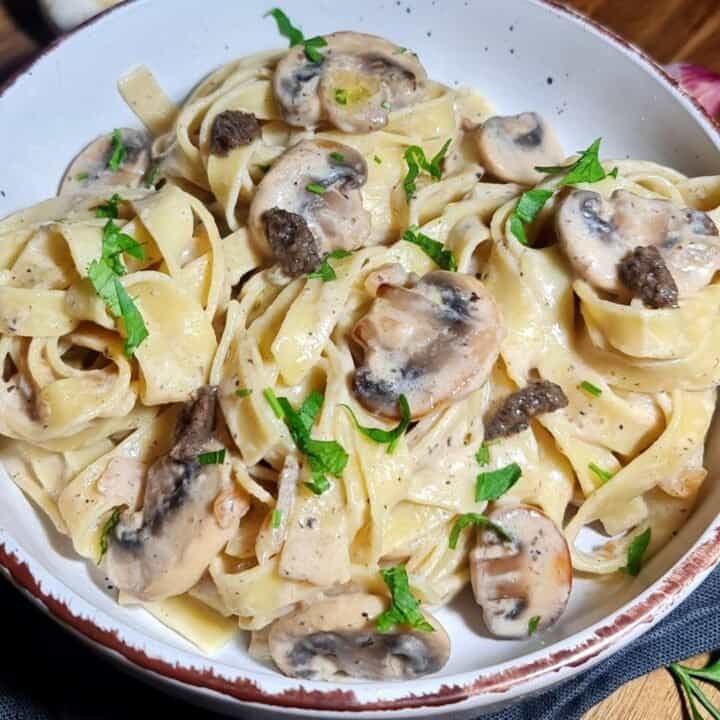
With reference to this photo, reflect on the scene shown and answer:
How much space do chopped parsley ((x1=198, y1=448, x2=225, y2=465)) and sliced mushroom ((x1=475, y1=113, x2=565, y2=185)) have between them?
1144 millimetres

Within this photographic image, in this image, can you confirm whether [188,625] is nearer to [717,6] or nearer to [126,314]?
[126,314]

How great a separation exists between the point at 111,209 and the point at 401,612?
1271 millimetres

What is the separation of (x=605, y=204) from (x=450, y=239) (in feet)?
1.35

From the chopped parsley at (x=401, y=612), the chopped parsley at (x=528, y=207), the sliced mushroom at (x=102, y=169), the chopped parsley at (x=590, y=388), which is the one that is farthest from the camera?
the sliced mushroom at (x=102, y=169)

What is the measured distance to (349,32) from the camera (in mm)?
3182

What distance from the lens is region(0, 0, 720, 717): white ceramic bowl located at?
7.48ft

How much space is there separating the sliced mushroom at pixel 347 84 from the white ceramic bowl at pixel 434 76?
378 mm

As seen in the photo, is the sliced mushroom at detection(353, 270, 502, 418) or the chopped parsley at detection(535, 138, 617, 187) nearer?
the sliced mushroom at detection(353, 270, 502, 418)

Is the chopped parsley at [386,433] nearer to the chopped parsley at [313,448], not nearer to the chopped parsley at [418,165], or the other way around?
the chopped parsley at [313,448]

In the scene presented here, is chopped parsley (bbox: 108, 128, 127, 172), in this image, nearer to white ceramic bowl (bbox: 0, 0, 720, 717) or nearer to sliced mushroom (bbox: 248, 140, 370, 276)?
white ceramic bowl (bbox: 0, 0, 720, 717)

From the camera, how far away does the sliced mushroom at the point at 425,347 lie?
98.3 inches

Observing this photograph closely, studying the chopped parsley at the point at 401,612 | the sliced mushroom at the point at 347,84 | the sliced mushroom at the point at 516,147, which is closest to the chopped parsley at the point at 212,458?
the chopped parsley at the point at 401,612

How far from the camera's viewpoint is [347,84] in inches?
120

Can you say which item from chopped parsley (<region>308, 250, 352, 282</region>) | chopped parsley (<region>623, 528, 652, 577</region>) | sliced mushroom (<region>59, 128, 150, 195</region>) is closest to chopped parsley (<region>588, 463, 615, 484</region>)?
chopped parsley (<region>623, 528, 652, 577</region>)
